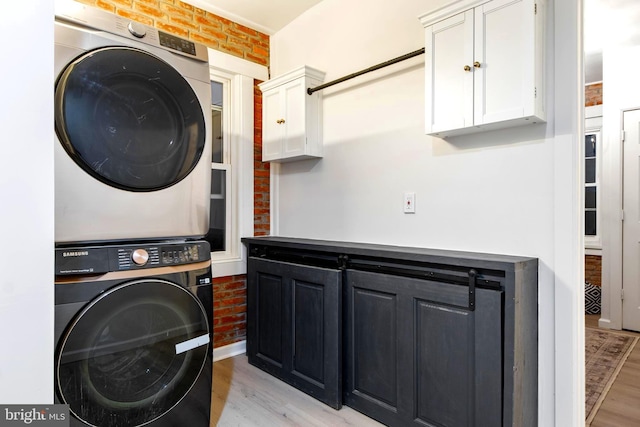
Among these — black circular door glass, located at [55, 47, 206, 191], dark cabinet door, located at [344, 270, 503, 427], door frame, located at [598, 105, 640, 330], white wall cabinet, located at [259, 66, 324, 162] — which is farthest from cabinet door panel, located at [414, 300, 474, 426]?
door frame, located at [598, 105, 640, 330]

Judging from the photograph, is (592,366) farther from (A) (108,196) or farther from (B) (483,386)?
(A) (108,196)

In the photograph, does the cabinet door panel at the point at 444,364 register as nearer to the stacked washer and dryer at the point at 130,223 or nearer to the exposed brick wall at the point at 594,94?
the stacked washer and dryer at the point at 130,223

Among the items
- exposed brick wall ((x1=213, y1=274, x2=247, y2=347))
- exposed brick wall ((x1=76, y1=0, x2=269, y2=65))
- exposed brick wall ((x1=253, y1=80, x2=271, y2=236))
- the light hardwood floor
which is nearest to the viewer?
the light hardwood floor

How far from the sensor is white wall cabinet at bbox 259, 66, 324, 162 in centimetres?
269

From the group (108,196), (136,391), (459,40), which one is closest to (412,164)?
(459,40)

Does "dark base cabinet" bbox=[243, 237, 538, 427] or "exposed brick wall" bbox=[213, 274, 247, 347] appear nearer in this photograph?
"dark base cabinet" bbox=[243, 237, 538, 427]

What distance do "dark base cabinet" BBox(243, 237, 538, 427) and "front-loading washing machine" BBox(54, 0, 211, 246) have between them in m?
0.86

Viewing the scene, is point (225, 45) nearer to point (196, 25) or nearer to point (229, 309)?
point (196, 25)

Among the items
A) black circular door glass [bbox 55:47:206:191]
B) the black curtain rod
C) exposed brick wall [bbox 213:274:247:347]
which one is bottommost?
exposed brick wall [bbox 213:274:247:347]

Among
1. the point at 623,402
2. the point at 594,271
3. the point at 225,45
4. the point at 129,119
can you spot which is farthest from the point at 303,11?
the point at 594,271

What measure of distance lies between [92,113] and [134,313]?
0.79 m

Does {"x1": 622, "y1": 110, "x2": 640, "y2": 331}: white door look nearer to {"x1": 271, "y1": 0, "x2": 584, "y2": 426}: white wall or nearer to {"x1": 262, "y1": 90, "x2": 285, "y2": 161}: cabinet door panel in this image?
{"x1": 271, "y1": 0, "x2": 584, "y2": 426}: white wall

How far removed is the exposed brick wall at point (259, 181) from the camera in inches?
124

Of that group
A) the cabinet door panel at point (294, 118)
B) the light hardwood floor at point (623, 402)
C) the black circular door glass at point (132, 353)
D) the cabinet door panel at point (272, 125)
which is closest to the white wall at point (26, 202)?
the black circular door glass at point (132, 353)
